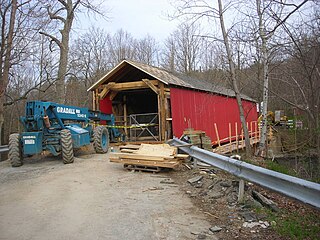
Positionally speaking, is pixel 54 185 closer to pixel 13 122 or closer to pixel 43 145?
pixel 43 145

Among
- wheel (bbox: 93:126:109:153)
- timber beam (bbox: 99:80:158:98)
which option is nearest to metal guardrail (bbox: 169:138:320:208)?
wheel (bbox: 93:126:109:153)

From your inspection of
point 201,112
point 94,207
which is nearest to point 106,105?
point 201,112

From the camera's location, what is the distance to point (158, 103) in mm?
14172

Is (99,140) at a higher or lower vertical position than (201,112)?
lower

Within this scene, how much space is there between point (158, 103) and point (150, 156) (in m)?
6.66

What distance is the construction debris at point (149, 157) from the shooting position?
7.63m

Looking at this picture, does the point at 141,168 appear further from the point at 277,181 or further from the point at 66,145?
the point at 277,181

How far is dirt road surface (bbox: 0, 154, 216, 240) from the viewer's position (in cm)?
397

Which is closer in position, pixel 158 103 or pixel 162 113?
pixel 162 113

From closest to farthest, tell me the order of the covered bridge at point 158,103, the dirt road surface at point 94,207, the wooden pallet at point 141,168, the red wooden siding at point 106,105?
1. the dirt road surface at point 94,207
2. the wooden pallet at point 141,168
3. the covered bridge at point 158,103
4. the red wooden siding at point 106,105

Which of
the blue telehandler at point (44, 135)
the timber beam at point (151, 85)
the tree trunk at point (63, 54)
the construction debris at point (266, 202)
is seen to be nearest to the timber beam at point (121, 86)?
the timber beam at point (151, 85)

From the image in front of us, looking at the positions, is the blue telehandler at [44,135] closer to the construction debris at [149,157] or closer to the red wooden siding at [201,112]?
the construction debris at [149,157]

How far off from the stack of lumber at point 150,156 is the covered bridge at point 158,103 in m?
5.65

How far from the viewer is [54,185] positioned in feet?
21.7
